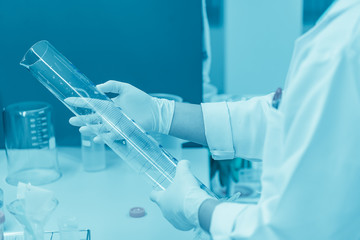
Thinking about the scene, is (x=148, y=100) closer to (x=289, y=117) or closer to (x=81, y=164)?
(x=81, y=164)

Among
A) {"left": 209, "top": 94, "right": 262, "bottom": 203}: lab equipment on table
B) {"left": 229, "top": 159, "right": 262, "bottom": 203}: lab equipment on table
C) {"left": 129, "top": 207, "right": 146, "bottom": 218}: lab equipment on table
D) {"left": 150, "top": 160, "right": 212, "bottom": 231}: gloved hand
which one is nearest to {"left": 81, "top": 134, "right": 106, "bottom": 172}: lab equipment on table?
{"left": 129, "top": 207, "right": 146, "bottom": 218}: lab equipment on table

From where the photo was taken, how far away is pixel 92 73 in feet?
5.50

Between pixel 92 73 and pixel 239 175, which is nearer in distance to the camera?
pixel 92 73

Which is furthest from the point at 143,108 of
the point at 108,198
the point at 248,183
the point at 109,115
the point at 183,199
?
the point at 248,183

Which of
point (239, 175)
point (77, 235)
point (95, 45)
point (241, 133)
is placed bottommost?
point (239, 175)

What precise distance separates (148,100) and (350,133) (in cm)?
70

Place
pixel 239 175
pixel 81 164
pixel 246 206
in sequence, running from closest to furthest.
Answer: pixel 246 206, pixel 81 164, pixel 239 175

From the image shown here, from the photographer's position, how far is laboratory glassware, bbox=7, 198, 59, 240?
95 centimetres

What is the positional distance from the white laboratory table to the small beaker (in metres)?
0.04

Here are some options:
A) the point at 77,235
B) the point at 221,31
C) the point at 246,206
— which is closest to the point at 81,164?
the point at 77,235

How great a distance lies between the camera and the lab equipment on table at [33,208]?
0.94m

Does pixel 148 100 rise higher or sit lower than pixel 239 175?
higher

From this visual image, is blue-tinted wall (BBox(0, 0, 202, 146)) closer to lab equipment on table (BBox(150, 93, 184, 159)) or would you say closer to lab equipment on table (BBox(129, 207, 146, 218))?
lab equipment on table (BBox(150, 93, 184, 159))

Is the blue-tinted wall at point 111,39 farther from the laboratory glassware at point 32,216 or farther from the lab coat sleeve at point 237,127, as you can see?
the laboratory glassware at point 32,216
